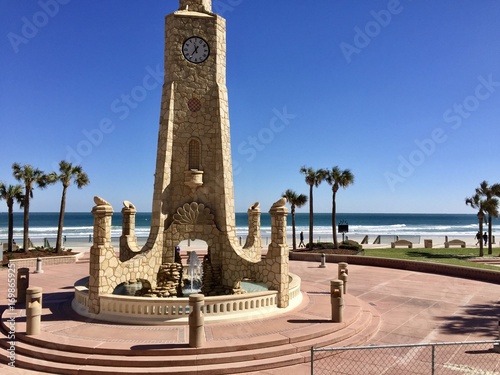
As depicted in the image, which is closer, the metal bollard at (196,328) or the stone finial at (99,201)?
the metal bollard at (196,328)

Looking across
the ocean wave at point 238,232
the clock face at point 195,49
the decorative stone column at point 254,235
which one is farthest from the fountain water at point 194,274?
the ocean wave at point 238,232

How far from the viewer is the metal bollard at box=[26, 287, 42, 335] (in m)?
10.0

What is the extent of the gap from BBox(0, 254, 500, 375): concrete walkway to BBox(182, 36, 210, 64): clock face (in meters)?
10.5

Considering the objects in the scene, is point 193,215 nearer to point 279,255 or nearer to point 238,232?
point 279,255

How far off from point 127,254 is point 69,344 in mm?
6727

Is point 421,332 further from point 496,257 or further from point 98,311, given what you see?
point 496,257

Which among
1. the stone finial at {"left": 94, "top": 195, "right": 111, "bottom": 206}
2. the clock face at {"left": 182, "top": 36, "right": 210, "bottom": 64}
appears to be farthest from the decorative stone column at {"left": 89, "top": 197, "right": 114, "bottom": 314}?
the clock face at {"left": 182, "top": 36, "right": 210, "bottom": 64}

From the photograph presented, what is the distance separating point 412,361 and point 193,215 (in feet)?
29.9

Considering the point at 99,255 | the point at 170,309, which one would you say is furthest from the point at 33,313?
the point at 170,309

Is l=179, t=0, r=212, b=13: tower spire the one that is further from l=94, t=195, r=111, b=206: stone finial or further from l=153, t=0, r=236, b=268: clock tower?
l=94, t=195, r=111, b=206: stone finial

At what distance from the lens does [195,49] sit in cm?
1569

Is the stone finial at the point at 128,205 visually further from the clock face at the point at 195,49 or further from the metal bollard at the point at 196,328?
the metal bollard at the point at 196,328

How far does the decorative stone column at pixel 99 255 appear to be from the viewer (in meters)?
→ 12.0

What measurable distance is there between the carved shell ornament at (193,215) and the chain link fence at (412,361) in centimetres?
734
